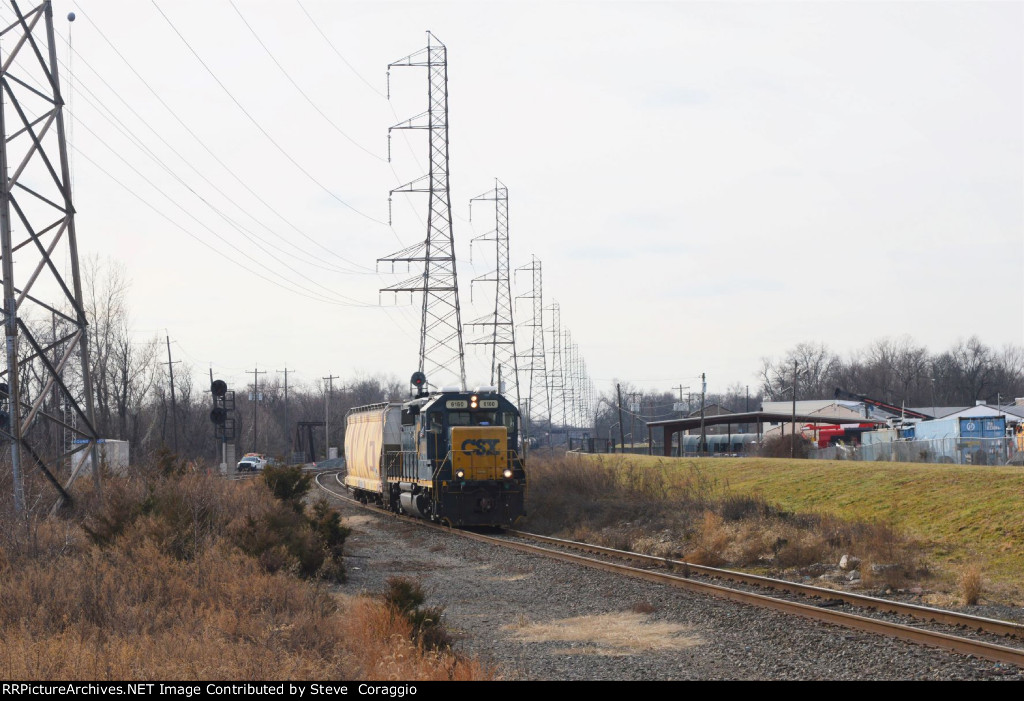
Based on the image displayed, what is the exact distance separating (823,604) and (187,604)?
828cm

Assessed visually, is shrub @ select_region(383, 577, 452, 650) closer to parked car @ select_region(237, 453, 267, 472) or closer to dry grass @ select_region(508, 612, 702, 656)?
dry grass @ select_region(508, 612, 702, 656)

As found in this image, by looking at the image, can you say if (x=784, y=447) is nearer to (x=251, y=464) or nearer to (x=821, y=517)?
(x=821, y=517)

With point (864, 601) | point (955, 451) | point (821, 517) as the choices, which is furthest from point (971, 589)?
point (955, 451)

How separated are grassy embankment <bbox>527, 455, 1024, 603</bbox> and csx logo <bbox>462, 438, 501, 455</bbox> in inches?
114

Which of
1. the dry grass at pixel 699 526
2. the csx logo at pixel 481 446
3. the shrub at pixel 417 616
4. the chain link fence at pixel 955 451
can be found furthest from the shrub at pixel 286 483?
the chain link fence at pixel 955 451

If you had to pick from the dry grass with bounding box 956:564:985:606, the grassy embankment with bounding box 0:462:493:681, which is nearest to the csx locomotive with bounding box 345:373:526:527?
the grassy embankment with bounding box 0:462:493:681

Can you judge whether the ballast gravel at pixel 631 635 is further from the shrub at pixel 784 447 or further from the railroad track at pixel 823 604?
the shrub at pixel 784 447

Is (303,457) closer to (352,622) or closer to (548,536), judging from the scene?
(548,536)

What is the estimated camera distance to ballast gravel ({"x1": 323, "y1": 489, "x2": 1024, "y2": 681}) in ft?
30.1

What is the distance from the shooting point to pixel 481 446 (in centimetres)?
2458

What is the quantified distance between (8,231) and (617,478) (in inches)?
858

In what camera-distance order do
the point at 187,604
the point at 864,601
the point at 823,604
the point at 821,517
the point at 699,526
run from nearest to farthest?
the point at 187,604 → the point at 864,601 → the point at 823,604 → the point at 821,517 → the point at 699,526
